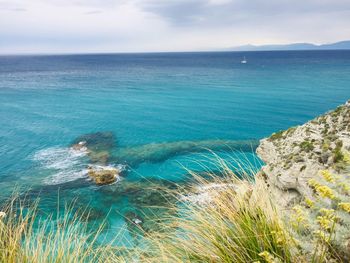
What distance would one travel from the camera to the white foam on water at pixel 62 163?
1844cm

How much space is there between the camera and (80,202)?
→ 15.7 metres

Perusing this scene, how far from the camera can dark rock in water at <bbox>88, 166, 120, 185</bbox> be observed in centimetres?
1763

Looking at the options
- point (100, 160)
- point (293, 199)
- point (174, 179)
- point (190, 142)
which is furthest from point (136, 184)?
point (293, 199)

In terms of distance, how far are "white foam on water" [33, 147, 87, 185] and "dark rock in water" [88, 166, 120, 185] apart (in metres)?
0.56

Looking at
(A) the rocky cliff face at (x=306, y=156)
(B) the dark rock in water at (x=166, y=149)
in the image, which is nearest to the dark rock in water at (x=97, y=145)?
(B) the dark rock in water at (x=166, y=149)

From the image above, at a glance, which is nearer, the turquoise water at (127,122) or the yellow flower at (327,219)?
the yellow flower at (327,219)

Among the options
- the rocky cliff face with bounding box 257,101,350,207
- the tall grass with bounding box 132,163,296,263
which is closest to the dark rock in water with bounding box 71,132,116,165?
the rocky cliff face with bounding box 257,101,350,207

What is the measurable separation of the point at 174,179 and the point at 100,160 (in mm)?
5923

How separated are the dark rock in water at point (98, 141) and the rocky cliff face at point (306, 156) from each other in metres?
18.4

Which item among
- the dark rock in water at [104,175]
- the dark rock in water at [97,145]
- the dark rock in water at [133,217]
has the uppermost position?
the dark rock in water at [97,145]

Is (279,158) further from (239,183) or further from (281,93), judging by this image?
(281,93)

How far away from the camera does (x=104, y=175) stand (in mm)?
17984

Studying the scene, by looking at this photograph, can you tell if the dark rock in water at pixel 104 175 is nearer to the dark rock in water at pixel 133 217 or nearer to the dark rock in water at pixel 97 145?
the dark rock in water at pixel 97 145

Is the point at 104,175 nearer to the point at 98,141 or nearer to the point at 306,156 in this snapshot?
the point at 98,141
